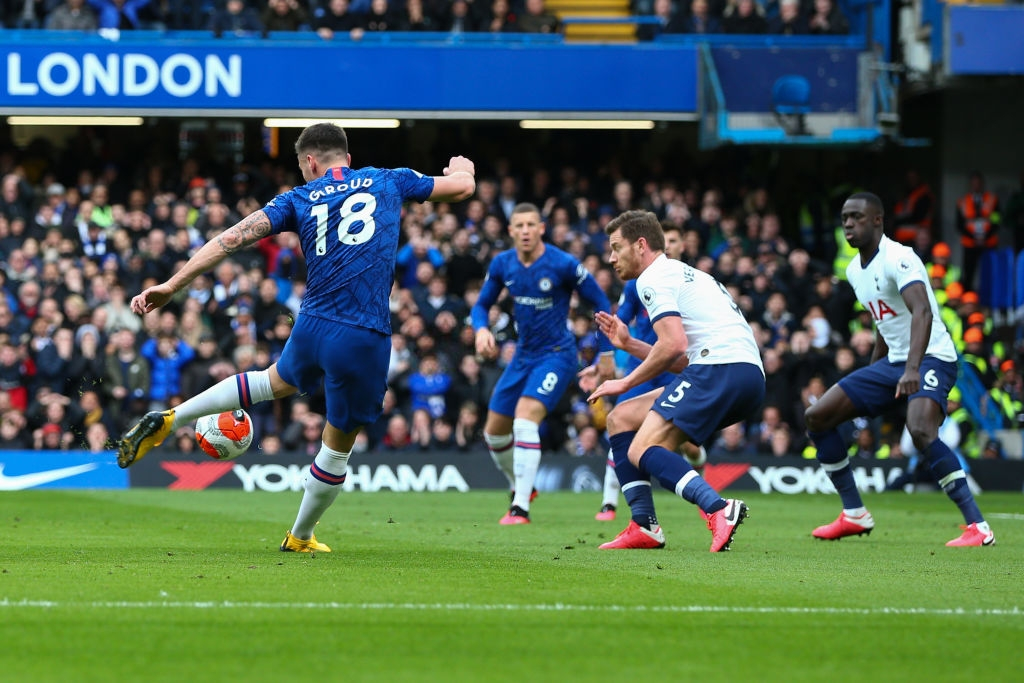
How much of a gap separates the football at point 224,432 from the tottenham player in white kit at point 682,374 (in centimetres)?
213

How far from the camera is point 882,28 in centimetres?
2484

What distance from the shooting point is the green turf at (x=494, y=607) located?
5277 mm

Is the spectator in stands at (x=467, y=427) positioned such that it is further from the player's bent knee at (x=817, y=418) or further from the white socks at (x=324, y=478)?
the white socks at (x=324, y=478)

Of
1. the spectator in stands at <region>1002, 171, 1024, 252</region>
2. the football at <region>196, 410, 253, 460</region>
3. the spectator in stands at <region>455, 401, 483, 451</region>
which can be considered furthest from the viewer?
the spectator in stands at <region>1002, 171, 1024, 252</region>

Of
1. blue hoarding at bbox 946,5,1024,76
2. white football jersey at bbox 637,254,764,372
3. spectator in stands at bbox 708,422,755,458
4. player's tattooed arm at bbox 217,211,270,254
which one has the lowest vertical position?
spectator in stands at bbox 708,422,755,458

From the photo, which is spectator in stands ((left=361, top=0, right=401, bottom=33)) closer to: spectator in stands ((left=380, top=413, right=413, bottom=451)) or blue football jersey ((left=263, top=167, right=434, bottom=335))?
spectator in stands ((left=380, top=413, right=413, bottom=451))

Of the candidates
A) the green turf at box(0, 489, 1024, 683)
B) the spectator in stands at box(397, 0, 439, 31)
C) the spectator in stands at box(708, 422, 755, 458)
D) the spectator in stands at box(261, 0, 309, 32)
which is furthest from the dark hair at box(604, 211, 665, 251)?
the spectator in stands at box(261, 0, 309, 32)

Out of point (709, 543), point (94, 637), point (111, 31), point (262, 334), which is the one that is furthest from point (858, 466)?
point (94, 637)

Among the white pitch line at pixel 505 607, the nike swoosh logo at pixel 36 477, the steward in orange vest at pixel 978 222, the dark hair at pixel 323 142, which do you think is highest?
the steward in orange vest at pixel 978 222

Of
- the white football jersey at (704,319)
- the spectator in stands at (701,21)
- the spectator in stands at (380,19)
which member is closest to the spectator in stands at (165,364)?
the spectator in stands at (380,19)

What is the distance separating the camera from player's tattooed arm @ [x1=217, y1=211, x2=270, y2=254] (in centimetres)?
850

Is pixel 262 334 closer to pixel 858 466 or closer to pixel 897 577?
pixel 858 466

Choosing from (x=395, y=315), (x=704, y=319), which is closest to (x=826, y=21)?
(x=395, y=315)

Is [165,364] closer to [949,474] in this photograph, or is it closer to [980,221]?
[949,474]
